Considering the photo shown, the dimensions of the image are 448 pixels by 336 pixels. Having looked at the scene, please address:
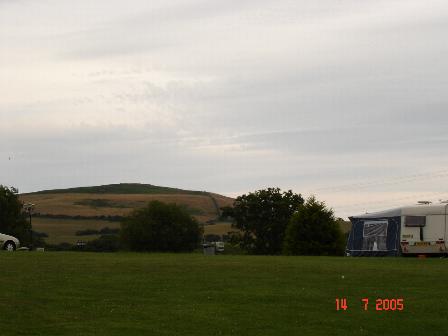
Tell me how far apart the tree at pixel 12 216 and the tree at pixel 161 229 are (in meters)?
12.5

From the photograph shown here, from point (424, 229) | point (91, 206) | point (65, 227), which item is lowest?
point (424, 229)

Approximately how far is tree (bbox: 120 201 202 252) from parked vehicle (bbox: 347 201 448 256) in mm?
56000

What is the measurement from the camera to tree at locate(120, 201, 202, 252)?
119 meters

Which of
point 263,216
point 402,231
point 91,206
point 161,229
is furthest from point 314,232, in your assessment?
point 91,206

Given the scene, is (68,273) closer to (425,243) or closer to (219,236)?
(425,243)

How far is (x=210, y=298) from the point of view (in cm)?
2933

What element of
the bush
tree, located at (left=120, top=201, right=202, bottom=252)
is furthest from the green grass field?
the bush

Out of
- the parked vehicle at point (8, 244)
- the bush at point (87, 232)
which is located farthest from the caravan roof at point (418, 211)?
the bush at point (87, 232)

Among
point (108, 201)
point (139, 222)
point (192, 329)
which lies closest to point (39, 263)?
point (192, 329)

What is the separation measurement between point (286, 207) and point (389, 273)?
70.9 metres
